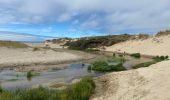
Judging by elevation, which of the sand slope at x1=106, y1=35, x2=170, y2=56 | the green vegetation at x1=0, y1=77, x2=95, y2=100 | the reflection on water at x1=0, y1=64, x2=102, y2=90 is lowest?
the reflection on water at x1=0, y1=64, x2=102, y2=90

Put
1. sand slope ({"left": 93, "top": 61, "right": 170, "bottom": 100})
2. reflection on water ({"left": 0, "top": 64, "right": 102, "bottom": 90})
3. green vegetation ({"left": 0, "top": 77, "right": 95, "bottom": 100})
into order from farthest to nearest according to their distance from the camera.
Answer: reflection on water ({"left": 0, "top": 64, "right": 102, "bottom": 90})
green vegetation ({"left": 0, "top": 77, "right": 95, "bottom": 100})
sand slope ({"left": 93, "top": 61, "right": 170, "bottom": 100})

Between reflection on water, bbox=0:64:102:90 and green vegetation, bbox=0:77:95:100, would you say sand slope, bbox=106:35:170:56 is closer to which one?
reflection on water, bbox=0:64:102:90

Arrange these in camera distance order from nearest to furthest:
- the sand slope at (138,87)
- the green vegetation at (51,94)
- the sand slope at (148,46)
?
the sand slope at (138,87) < the green vegetation at (51,94) < the sand slope at (148,46)

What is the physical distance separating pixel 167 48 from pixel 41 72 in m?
28.1

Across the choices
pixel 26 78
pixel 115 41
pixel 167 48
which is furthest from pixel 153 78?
pixel 115 41

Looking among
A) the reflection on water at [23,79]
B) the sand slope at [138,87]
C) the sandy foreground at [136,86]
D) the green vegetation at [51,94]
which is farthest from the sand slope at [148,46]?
the green vegetation at [51,94]

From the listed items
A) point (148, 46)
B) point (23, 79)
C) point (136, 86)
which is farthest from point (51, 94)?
point (148, 46)

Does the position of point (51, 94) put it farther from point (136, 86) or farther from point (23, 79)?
point (23, 79)

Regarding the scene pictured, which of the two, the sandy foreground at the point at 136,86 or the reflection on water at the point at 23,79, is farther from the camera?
the reflection on water at the point at 23,79

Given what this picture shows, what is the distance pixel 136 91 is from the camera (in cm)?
1472

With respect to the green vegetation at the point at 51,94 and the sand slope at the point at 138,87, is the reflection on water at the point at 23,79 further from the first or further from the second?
the sand slope at the point at 138,87

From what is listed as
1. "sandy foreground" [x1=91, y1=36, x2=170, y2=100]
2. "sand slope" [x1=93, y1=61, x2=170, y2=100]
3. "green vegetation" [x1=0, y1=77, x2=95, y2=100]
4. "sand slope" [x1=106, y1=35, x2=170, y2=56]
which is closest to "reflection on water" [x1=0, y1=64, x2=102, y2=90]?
"sandy foreground" [x1=91, y1=36, x2=170, y2=100]

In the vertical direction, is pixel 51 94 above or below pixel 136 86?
below

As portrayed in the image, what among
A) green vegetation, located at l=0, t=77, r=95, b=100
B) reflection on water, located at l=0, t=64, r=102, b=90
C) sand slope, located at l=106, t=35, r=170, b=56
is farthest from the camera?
sand slope, located at l=106, t=35, r=170, b=56
